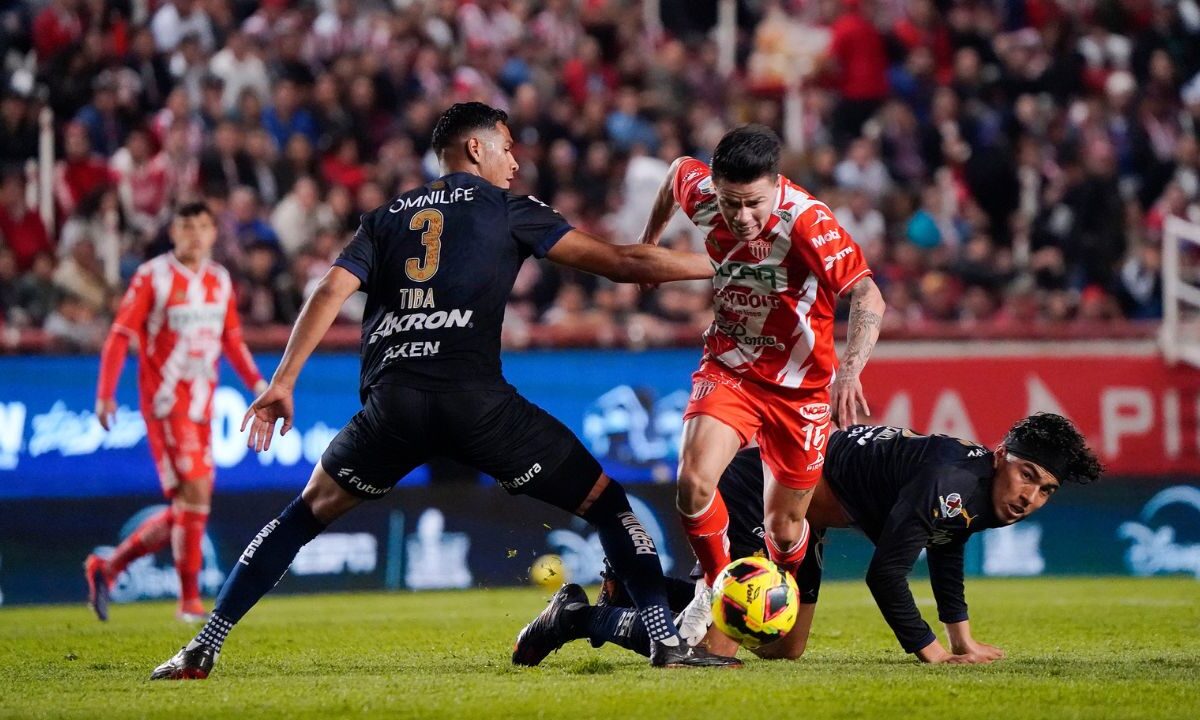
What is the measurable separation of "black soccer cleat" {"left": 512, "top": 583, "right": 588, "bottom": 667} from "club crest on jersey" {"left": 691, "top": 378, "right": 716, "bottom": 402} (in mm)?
1073

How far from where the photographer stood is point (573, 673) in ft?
24.6

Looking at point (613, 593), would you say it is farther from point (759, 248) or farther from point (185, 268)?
point (185, 268)

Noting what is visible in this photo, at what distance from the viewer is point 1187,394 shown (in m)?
15.8

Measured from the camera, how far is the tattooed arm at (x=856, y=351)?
23.8 ft

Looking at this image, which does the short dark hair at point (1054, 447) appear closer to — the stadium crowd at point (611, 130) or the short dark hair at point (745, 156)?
the short dark hair at point (745, 156)

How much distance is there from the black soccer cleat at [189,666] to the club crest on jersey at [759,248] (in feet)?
9.97

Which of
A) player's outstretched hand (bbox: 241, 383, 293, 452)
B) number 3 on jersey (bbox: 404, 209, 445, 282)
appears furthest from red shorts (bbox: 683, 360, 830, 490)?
player's outstretched hand (bbox: 241, 383, 293, 452)

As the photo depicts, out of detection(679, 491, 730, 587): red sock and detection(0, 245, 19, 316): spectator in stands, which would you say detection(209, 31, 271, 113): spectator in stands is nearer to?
detection(0, 245, 19, 316): spectator in stands

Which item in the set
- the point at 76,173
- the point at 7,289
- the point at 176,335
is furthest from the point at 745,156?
the point at 76,173

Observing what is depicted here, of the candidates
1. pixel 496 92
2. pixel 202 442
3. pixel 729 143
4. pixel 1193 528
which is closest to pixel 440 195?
pixel 729 143

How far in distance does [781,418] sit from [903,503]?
0.70m

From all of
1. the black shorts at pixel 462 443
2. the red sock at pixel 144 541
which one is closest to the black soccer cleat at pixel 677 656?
the black shorts at pixel 462 443

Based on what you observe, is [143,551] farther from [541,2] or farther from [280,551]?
[541,2]

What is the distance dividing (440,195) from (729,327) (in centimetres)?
160
